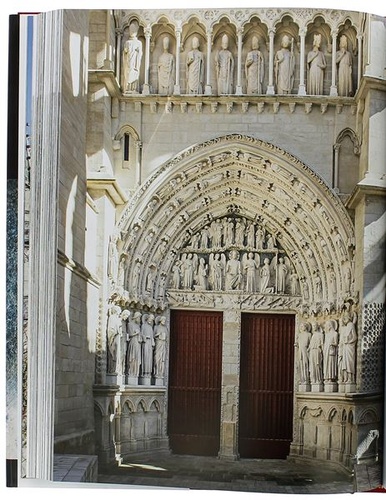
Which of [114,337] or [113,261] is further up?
[113,261]

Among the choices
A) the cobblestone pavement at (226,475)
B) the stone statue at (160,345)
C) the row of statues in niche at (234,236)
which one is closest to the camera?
the cobblestone pavement at (226,475)

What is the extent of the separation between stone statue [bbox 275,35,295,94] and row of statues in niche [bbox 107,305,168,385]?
2.65 m

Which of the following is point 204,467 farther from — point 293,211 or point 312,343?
point 293,211

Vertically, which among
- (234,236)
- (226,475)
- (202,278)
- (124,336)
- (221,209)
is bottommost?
(226,475)

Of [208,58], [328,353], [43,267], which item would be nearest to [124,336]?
[43,267]

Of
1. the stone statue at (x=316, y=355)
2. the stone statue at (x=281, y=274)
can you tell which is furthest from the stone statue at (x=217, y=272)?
the stone statue at (x=316, y=355)

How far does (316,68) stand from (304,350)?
2.83 meters

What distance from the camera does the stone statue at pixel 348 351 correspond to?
838 centimetres

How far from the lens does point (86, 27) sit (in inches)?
326

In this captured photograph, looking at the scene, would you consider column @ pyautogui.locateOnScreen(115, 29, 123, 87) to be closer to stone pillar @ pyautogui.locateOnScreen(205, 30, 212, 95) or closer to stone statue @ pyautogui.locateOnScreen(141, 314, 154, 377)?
stone pillar @ pyautogui.locateOnScreen(205, 30, 212, 95)

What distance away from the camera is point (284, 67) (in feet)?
28.1

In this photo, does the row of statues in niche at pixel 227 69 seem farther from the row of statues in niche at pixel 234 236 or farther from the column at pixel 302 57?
the row of statues in niche at pixel 234 236

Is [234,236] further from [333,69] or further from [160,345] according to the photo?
[333,69]

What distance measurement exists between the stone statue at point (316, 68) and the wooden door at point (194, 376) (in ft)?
8.22
